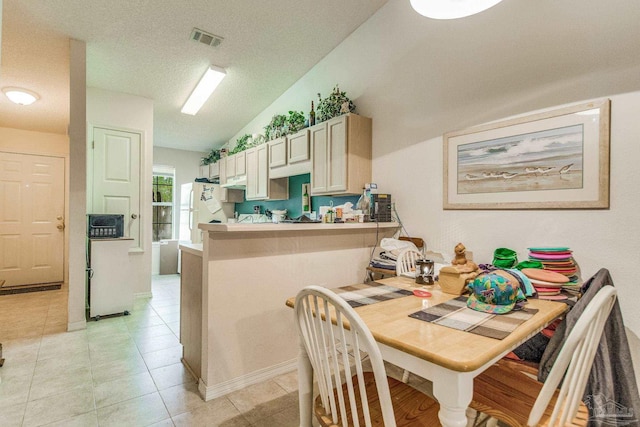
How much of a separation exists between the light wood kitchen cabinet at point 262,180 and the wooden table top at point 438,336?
10.1ft

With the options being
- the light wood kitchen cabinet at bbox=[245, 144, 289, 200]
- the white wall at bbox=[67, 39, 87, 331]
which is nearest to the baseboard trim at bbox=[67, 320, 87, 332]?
the white wall at bbox=[67, 39, 87, 331]

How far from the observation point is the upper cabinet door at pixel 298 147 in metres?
3.48

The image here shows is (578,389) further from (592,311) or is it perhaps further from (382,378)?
(382,378)

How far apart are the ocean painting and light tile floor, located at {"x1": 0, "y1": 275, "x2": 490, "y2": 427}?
4.86 ft

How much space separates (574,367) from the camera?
0.93 metres

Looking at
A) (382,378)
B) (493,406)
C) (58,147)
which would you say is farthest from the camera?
(58,147)

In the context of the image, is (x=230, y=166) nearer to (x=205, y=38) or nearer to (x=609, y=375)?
(x=205, y=38)

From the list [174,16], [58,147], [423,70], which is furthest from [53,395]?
[58,147]

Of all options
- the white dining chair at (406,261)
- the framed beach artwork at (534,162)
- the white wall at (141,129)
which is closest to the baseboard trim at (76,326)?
the white wall at (141,129)

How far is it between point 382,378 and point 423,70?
2584 mm

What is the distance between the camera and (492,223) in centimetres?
219

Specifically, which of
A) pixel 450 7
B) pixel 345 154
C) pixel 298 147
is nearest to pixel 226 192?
pixel 298 147

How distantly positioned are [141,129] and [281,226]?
321cm

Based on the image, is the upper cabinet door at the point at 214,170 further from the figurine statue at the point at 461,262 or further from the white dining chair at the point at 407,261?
the figurine statue at the point at 461,262
